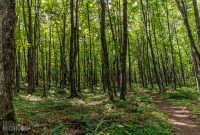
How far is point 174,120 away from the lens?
1508 centimetres

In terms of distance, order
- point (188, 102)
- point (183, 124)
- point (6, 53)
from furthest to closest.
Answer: point (188, 102)
point (183, 124)
point (6, 53)

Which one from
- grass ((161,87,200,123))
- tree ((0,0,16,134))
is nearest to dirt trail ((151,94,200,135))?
grass ((161,87,200,123))

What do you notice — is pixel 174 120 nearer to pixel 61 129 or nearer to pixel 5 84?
pixel 61 129

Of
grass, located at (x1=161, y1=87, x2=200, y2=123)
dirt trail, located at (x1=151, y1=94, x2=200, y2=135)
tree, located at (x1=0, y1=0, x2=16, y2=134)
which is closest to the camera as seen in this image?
tree, located at (x1=0, y1=0, x2=16, y2=134)

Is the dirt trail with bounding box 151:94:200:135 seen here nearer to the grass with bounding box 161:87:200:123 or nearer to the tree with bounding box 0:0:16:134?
the grass with bounding box 161:87:200:123

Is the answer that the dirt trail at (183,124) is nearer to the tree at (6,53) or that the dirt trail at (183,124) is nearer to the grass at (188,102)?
the grass at (188,102)

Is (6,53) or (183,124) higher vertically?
(6,53)

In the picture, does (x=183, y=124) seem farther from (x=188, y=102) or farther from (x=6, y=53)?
(x=6, y=53)

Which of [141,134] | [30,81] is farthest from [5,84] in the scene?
[30,81]

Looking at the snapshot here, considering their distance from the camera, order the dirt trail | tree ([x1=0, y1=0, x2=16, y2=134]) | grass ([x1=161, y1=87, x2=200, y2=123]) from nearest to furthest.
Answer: tree ([x1=0, y1=0, x2=16, y2=134]), the dirt trail, grass ([x1=161, y1=87, x2=200, y2=123])

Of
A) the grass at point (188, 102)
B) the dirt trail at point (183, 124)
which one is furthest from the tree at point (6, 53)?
the grass at point (188, 102)

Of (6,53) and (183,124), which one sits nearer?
(6,53)

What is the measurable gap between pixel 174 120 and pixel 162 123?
2176mm

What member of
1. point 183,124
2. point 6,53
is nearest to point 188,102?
point 183,124
